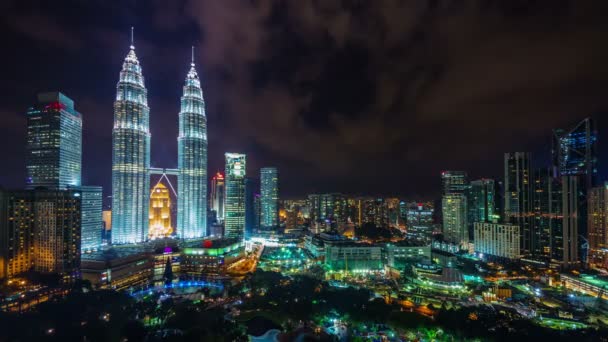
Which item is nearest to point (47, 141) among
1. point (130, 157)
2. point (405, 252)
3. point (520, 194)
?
point (130, 157)

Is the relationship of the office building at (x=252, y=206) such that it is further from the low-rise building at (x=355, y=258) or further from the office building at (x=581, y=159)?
the office building at (x=581, y=159)

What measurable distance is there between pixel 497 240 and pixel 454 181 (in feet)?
47.3

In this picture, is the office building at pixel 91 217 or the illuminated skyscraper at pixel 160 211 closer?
the office building at pixel 91 217

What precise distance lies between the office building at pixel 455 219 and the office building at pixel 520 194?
609cm

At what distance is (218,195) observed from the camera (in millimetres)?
59250

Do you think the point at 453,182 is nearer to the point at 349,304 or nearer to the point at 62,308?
the point at 349,304

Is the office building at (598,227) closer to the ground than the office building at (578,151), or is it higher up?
closer to the ground

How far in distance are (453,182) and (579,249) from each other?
60.1ft

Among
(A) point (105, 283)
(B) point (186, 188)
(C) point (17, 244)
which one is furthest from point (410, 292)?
(B) point (186, 188)

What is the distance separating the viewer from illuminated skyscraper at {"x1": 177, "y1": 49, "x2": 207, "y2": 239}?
134 ft

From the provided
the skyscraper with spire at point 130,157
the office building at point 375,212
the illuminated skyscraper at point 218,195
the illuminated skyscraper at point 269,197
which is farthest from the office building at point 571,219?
the illuminated skyscraper at point 218,195

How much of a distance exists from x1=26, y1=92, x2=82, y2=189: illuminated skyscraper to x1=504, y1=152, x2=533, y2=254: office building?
42.1 metres

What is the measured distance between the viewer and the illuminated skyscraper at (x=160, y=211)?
43.5 metres

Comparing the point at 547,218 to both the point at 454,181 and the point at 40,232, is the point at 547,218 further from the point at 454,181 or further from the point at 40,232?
the point at 40,232
